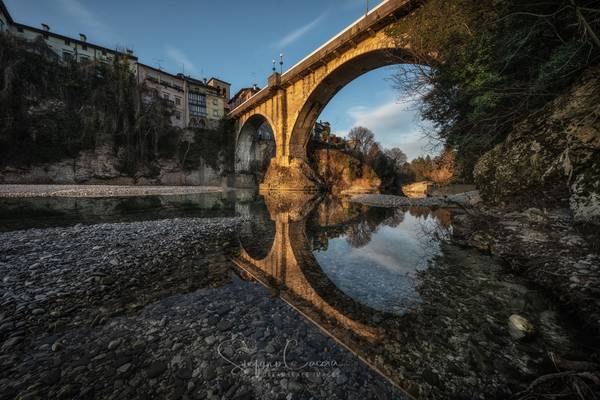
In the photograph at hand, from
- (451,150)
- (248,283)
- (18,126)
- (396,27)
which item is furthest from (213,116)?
(248,283)

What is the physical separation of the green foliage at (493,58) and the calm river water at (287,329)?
4283 mm

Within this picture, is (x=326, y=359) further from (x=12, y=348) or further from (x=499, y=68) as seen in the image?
(x=499, y=68)

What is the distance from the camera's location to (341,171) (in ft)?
91.9

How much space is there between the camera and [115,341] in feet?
5.82

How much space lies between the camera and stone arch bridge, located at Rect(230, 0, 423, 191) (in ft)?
39.8

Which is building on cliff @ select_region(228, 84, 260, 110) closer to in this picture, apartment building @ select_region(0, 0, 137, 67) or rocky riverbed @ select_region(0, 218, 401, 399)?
apartment building @ select_region(0, 0, 137, 67)

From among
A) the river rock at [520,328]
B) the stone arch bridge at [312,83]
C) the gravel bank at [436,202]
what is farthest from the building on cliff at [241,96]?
the river rock at [520,328]

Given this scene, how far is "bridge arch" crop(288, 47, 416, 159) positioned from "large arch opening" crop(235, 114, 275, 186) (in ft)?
37.9

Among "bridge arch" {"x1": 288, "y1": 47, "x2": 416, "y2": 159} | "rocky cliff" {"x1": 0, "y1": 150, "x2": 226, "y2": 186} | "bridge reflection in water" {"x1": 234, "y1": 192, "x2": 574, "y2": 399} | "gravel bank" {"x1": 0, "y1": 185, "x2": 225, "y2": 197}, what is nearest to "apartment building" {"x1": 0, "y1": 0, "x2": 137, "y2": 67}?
"rocky cliff" {"x1": 0, "y1": 150, "x2": 226, "y2": 186}

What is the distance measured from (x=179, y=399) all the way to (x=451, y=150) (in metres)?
10.1

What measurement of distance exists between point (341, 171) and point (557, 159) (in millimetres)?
23963

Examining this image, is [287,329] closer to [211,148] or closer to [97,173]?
[97,173]

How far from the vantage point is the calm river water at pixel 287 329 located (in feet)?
4.71

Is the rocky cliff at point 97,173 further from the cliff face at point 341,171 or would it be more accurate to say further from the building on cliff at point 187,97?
the cliff face at point 341,171
